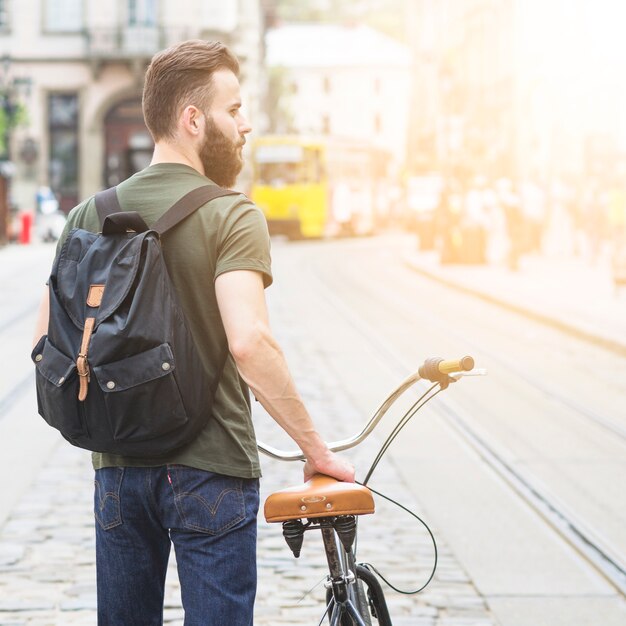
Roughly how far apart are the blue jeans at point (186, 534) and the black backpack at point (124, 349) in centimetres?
10

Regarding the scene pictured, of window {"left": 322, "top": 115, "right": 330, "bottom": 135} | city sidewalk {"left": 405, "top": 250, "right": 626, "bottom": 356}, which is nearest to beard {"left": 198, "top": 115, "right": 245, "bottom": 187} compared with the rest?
city sidewalk {"left": 405, "top": 250, "right": 626, "bottom": 356}

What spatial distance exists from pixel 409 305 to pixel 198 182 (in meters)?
16.9

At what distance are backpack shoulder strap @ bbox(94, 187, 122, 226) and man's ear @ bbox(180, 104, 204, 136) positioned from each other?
205 mm

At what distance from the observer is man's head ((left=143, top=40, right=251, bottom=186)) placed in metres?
2.82

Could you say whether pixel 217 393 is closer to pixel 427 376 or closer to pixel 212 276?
pixel 212 276

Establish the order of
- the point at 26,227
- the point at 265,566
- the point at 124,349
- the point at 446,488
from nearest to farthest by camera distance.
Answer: the point at 124,349 → the point at 265,566 → the point at 446,488 → the point at 26,227

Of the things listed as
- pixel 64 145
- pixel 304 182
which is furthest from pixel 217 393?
pixel 64 145

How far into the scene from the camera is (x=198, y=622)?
277cm

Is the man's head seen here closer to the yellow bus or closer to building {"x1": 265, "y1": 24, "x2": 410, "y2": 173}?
the yellow bus

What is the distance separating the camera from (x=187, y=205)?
2.78m

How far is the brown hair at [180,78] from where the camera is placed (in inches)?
111

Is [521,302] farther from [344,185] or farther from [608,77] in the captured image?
[344,185]

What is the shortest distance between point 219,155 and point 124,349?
49 cm

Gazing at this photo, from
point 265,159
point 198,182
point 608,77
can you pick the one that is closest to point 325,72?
point 265,159
